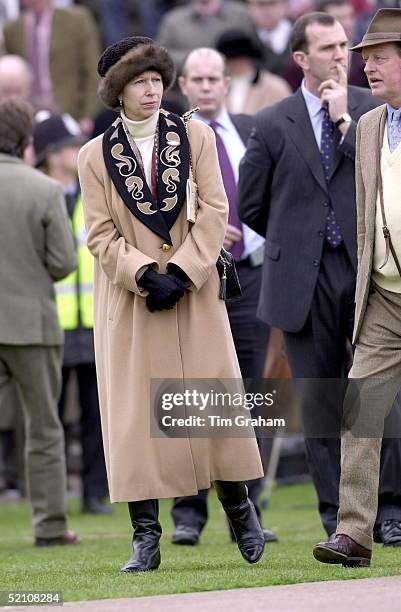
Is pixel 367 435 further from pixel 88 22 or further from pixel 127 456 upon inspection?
pixel 88 22

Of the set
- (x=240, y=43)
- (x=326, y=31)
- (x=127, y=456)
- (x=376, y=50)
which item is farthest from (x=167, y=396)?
(x=240, y=43)

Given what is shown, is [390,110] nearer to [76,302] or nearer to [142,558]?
[142,558]

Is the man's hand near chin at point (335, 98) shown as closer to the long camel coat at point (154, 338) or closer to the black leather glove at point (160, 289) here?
the long camel coat at point (154, 338)

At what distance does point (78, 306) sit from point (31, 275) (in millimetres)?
2509

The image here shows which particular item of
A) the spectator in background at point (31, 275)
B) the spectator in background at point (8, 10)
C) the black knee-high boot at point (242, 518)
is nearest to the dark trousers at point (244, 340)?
the spectator in background at point (31, 275)

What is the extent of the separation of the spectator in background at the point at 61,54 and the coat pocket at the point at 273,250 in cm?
660

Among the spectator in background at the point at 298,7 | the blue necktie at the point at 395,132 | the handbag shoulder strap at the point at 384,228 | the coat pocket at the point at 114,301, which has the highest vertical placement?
the blue necktie at the point at 395,132

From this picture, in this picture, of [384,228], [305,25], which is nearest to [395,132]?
[384,228]

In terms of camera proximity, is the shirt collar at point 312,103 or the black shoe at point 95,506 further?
the black shoe at point 95,506

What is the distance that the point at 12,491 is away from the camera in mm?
13508

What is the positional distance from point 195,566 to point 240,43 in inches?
221

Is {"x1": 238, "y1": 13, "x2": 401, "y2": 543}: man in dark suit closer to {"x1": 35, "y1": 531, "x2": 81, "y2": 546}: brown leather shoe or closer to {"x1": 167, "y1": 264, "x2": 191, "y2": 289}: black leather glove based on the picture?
{"x1": 167, "y1": 264, "x2": 191, "y2": 289}: black leather glove

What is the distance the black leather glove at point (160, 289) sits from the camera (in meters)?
7.30

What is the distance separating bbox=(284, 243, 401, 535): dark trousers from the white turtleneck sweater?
134 cm
